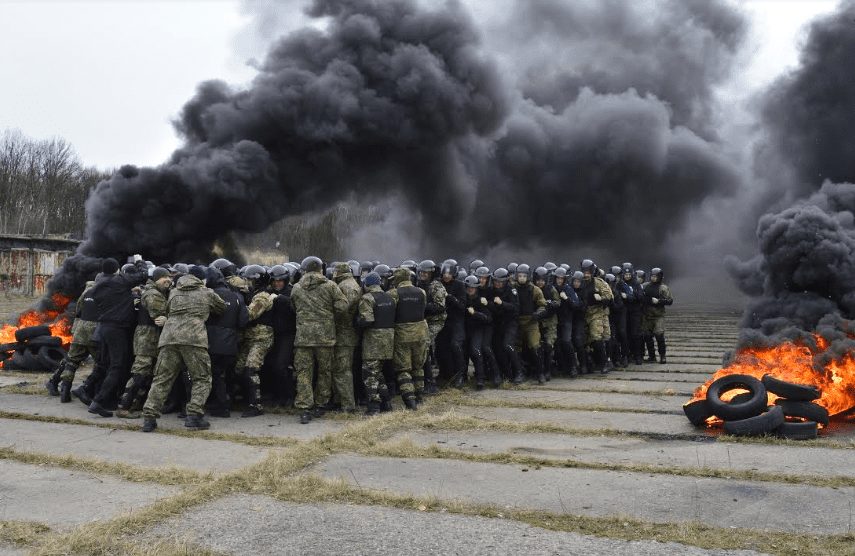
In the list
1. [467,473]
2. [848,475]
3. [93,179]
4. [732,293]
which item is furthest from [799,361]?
[93,179]

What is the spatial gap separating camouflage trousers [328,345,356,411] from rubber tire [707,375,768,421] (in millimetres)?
3772

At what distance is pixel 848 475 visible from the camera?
5.04 m

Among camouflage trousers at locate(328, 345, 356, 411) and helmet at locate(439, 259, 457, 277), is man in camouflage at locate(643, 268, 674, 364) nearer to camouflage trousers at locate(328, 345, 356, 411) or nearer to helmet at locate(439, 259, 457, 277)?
helmet at locate(439, 259, 457, 277)

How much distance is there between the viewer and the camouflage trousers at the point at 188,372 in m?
6.95

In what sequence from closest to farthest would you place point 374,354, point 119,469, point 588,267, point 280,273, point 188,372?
point 119,469, point 188,372, point 374,354, point 280,273, point 588,267

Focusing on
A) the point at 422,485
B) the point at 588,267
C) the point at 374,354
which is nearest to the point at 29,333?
the point at 374,354

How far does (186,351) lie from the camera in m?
7.00

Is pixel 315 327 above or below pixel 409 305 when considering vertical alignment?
below

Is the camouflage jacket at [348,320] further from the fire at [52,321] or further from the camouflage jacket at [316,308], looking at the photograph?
the fire at [52,321]

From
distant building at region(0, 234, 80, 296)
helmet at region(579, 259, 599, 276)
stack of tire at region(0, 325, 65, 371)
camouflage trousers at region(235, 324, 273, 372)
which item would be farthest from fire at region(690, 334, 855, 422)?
distant building at region(0, 234, 80, 296)

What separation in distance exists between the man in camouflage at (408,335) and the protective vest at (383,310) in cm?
15

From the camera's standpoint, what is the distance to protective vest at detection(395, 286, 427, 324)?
8.08 m

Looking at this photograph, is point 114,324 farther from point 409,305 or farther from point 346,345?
point 409,305

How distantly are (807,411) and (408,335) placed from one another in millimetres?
4139
